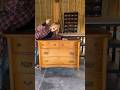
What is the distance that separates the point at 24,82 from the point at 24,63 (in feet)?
0.24

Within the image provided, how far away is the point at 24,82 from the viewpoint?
75 cm

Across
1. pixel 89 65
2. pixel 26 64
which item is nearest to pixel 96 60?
pixel 89 65

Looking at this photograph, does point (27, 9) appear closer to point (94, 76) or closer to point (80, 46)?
point (80, 46)

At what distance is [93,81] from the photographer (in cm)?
73

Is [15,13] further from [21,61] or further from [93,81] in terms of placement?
[93,81]

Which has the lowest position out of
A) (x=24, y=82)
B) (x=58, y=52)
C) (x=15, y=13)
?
(x=24, y=82)

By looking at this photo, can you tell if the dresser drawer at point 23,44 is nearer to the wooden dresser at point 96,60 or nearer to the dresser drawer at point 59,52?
the dresser drawer at point 59,52

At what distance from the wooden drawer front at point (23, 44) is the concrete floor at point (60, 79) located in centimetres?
8

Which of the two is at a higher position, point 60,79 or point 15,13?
point 15,13

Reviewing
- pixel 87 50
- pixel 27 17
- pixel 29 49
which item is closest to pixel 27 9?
pixel 27 17

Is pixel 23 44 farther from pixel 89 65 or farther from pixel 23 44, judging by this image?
pixel 89 65

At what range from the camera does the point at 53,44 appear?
2.23ft

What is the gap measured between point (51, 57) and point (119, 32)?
261 mm

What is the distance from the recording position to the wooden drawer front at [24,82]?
74 centimetres
